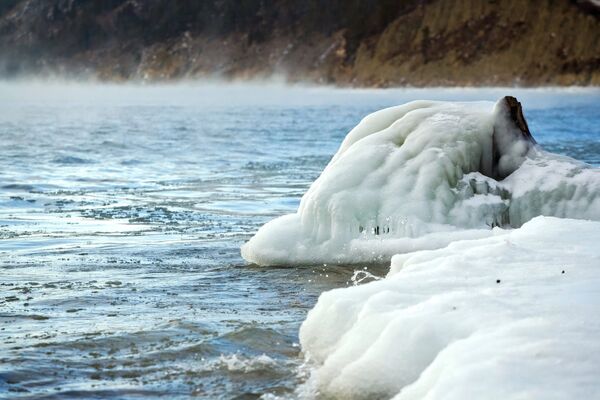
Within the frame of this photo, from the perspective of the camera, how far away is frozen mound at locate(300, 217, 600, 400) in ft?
15.7

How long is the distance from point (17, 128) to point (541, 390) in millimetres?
42895

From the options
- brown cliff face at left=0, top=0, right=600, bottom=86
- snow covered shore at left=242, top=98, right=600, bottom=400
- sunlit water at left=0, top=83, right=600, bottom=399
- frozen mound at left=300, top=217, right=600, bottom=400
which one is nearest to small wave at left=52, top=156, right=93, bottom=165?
sunlit water at left=0, top=83, right=600, bottom=399

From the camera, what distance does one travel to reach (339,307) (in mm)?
6359

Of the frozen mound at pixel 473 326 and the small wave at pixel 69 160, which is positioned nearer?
the frozen mound at pixel 473 326

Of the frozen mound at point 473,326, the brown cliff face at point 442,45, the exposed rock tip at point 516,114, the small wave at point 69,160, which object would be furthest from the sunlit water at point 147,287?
the brown cliff face at point 442,45

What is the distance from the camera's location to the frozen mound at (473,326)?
4777 mm

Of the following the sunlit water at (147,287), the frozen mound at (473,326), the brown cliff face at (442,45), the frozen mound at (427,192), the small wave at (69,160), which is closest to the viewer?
the frozen mound at (473,326)

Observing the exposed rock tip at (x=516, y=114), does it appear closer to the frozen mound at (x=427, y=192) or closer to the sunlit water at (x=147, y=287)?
the frozen mound at (x=427, y=192)

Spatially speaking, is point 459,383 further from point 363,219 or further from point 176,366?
point 363,219

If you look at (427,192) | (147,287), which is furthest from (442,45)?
(147,287)

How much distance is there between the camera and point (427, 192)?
10289 mm

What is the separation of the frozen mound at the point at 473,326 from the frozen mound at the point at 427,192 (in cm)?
264

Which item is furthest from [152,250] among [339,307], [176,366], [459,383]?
[459,383]

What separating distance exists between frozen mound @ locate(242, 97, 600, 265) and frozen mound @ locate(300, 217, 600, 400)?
8.67 feet
